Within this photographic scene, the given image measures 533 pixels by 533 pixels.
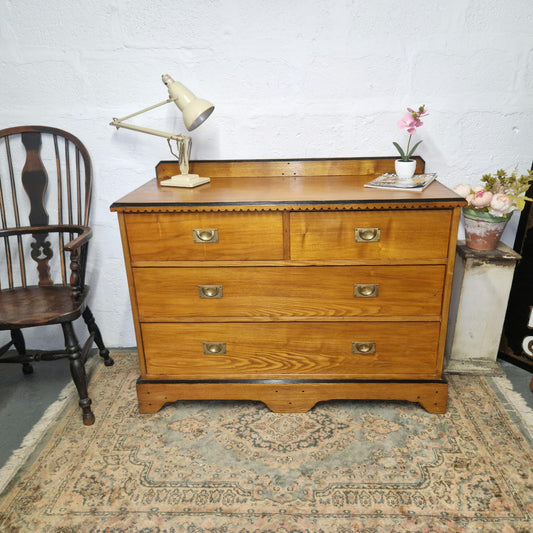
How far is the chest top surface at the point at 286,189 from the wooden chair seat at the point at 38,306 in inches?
20.2

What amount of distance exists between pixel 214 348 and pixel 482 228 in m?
1.37

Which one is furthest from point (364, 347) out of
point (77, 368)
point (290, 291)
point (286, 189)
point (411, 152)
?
point (77, 368)

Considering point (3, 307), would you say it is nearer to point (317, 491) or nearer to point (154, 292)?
point (154, 292)

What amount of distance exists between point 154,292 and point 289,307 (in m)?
0.57

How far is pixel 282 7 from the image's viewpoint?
1.94m

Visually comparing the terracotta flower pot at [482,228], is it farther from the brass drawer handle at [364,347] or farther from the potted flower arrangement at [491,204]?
the brass drawer handle at [364,347]

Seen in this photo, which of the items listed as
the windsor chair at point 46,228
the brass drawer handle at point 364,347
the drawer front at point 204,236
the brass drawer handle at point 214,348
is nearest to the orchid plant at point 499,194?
the brass drawer handle at point 364,347

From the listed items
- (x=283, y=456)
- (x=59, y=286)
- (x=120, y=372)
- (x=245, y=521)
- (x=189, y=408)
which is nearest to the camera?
(x=245, y=521)

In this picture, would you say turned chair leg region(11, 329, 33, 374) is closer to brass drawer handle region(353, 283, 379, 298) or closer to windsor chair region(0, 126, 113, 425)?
windsor chair region(0, 126, 113, 425)

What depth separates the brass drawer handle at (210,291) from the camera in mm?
1773

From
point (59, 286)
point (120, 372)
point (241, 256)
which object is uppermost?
point (241, 256)

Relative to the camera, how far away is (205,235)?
5.57 feet

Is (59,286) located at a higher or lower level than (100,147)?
lower

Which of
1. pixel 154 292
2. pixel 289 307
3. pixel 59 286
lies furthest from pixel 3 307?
pixel 289 307
